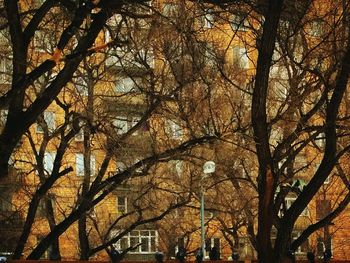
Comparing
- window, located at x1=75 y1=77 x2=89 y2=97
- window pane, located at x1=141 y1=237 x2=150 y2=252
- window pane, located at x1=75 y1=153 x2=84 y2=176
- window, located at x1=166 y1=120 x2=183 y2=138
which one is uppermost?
window, located at x1=75 y1=77 x2=89 y2=97

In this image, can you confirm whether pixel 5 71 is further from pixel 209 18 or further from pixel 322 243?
pixel 322 243

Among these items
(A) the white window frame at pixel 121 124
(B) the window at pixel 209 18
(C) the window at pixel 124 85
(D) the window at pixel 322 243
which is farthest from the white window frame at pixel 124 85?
(D) the window at pixel 322 243

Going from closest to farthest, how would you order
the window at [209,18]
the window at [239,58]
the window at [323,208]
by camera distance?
1. the window at [209,18]
2. the window at [239,58]
3. the window at [323,208]

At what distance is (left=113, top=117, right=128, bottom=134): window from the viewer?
20798 mm

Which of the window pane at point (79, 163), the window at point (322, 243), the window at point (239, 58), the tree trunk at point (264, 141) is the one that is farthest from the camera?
the window at point (322, 243)

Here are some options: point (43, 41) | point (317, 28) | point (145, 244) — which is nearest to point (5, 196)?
point (43, 41)

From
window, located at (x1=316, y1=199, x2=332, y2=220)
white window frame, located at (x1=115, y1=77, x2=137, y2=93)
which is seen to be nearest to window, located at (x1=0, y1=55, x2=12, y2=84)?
white window frame, located at (x1=115, y1=77, x2=137, y2=93)

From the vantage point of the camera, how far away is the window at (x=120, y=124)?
20.8 meters

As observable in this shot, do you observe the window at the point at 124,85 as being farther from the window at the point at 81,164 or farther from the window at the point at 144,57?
the window at the point at 81,164

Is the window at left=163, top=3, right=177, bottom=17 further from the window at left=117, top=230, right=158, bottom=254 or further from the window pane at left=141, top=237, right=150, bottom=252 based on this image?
the window pane at left=141, top=237, right=150, bottom=252

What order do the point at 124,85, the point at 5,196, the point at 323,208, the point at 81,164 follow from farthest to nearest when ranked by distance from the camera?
the point at 323,208 → the point at 81,164 → the point at 5,196 → the point at 124,85

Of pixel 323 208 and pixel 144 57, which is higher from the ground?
pixel 144 57

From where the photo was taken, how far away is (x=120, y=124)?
2216 centimetres

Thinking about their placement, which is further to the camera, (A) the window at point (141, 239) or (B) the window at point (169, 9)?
(A) the window at point (141, 239)
